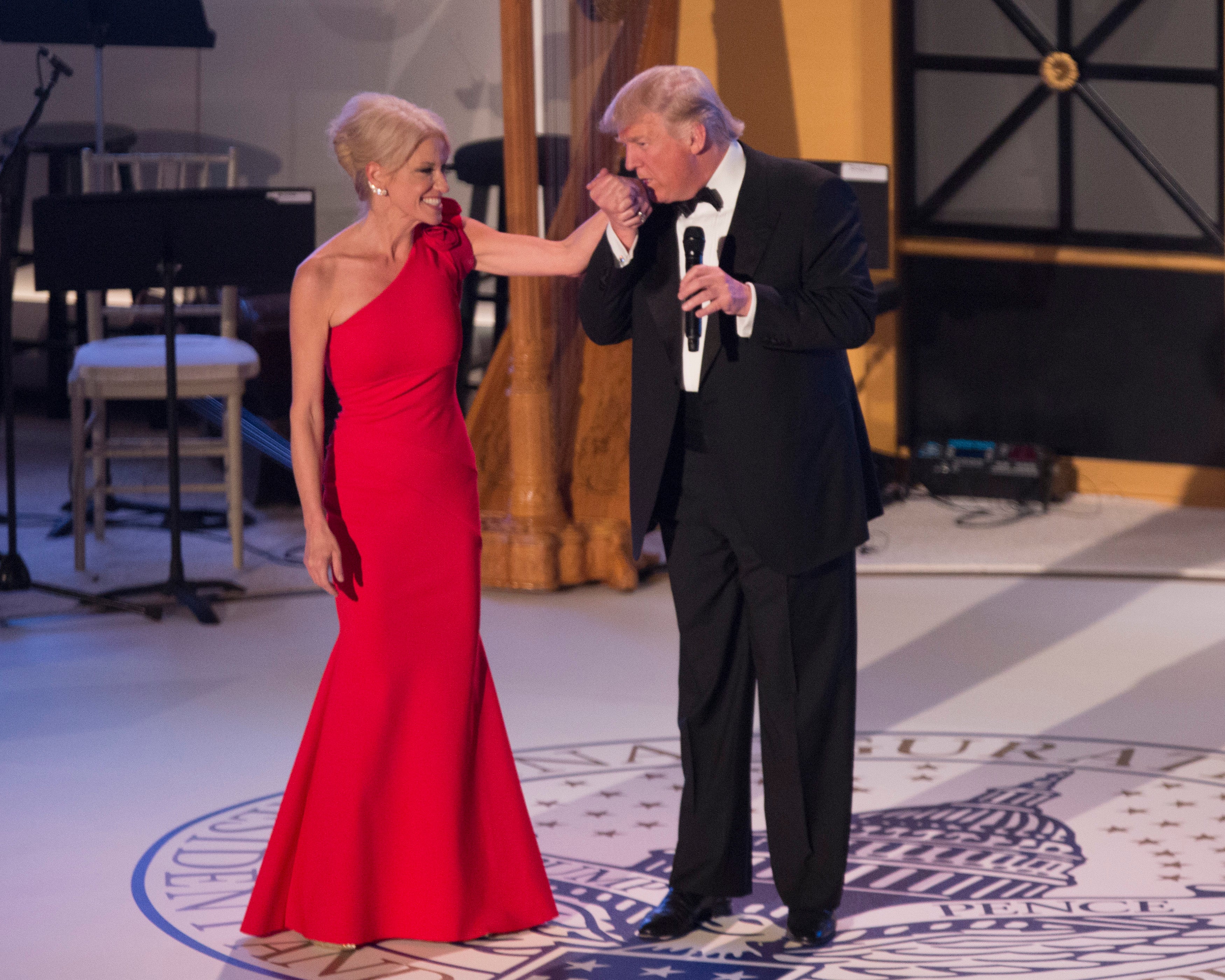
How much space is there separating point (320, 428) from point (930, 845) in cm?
139

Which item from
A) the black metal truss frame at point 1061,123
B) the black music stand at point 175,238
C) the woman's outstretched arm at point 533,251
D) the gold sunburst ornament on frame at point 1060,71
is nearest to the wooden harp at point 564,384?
the black music stand at point 175,238

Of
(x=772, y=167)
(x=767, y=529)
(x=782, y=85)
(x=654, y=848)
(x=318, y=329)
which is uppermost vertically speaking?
(x=782, y=85)

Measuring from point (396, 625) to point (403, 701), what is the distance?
128mm

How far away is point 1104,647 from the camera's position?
4.55 m

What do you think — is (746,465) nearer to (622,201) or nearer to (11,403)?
(622,201)

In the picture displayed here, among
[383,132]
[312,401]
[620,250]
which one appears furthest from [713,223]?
[312,401]

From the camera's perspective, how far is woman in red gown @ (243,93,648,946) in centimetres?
279

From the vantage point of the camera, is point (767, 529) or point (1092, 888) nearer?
point (767, 529)

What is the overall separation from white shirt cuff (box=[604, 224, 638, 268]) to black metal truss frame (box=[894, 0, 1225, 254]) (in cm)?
414

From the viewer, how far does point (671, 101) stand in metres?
2.53

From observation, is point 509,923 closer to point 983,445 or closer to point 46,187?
point 983,445

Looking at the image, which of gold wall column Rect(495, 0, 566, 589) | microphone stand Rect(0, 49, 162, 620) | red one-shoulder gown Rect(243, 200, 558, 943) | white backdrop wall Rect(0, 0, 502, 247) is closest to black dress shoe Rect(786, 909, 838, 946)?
red one-shoulder gown Rect(243, 200, 558, 943)

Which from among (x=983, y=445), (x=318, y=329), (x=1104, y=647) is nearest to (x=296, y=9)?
(x=983, y=445)

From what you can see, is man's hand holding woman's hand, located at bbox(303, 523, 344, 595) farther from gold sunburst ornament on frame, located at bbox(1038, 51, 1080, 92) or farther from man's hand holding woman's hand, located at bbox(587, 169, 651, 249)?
gold sunburst ornament on frame, located at bbox(1038, 51, 1080, 92)
